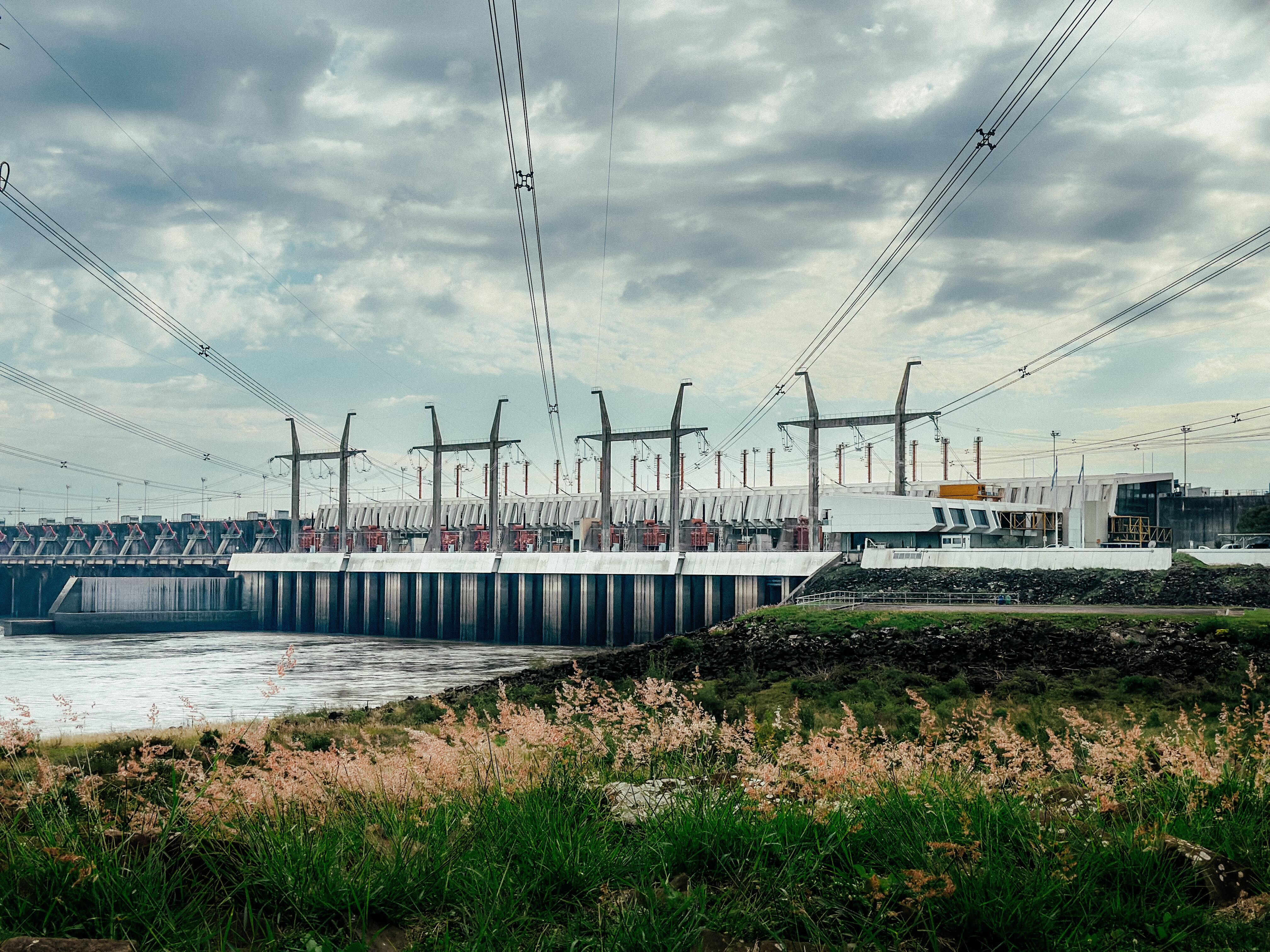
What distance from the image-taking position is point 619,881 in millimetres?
5934

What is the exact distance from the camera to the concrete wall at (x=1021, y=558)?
55.5m

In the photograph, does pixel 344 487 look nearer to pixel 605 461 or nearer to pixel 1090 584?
pixel 605 461

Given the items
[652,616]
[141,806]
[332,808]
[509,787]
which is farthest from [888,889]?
[652,616]

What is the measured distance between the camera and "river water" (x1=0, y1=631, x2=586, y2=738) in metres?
36.1

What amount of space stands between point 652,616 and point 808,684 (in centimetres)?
4584

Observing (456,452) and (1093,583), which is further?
(456,452)

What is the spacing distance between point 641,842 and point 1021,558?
186 feet

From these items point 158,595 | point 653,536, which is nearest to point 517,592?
point 653,536

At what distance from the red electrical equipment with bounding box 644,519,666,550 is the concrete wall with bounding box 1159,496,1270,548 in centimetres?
5236

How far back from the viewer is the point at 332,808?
688 cm

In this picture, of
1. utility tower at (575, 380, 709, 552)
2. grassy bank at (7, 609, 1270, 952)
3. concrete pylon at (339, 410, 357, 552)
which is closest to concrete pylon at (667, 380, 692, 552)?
utility tower at (575, 380, 709, 552)

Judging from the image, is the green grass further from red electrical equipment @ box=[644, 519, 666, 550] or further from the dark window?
the dark window

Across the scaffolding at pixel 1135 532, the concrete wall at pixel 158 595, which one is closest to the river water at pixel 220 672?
the concrete wall at pixel 158 595

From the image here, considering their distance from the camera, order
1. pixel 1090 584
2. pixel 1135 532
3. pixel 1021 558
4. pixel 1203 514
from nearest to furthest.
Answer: pixel 1090 584, pixel 1021 558, pixel 1135 532, pixel 1203 514
